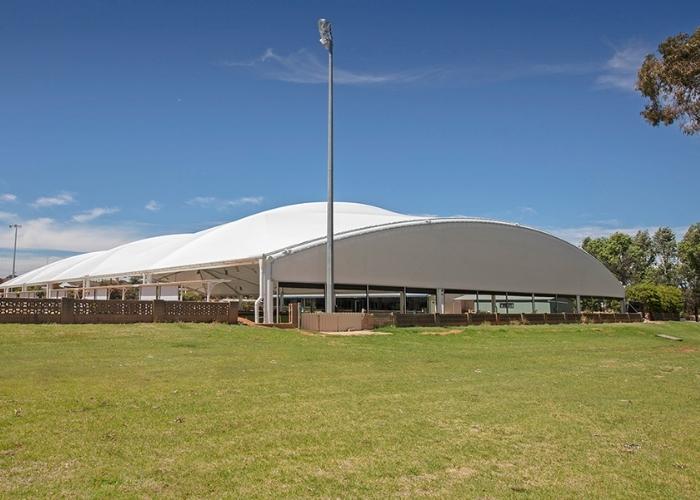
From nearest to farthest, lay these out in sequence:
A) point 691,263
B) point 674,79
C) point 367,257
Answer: point 674,79 → point 367,257 → point 691,263

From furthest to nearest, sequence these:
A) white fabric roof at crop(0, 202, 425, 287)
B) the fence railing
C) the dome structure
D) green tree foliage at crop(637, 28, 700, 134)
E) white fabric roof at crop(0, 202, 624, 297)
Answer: white fabric roof at crop(0, 202, 425, 287) → white fabric roof at crop(0, 202, 624, 297) → the dome structure → the fence railing → green tree foliage at crop(637, 28, 700, 134)

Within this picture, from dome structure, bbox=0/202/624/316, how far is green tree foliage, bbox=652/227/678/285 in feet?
134

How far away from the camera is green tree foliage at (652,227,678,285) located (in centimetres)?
9902

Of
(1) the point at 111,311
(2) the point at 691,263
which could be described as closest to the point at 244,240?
(1) the point at 111,311

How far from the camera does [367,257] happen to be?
43.9 m

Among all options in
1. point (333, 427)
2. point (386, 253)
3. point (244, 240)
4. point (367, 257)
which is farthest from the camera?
point (244, 240)

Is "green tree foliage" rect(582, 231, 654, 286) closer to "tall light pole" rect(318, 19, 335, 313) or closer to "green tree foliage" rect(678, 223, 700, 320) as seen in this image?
"green tree foliage" rect(678, 223, 700, 320)

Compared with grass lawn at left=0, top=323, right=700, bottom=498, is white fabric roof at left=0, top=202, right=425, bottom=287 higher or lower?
higher

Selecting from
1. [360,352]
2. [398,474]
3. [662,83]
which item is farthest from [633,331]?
[398,474]

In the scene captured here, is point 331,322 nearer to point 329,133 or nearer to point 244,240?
point 329,133

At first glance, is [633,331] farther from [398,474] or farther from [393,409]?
[398,474]

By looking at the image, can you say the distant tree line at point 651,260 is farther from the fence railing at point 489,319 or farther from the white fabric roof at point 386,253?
the fence railing at point 489,319

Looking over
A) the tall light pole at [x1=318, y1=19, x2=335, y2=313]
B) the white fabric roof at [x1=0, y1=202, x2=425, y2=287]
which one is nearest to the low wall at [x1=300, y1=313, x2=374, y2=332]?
the tall light pole at [x1=318, y1=19, x2=335, y2=313]

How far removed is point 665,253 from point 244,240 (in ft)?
263
